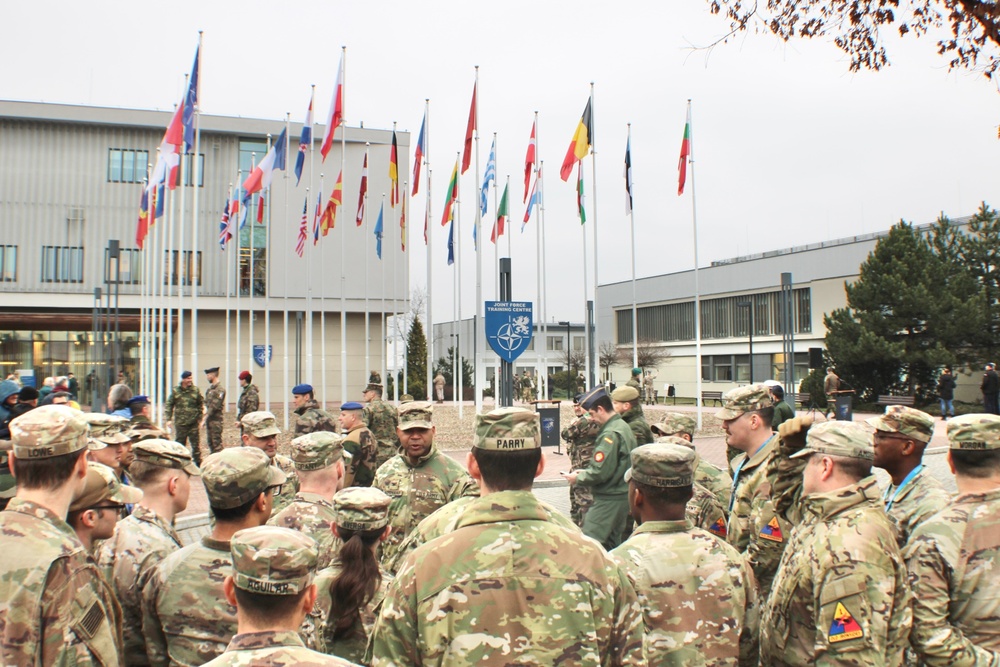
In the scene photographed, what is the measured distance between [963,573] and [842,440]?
775 millimetres

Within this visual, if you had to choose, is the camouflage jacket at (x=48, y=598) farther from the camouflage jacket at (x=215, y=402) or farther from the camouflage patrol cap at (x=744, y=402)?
the camouflage jacket at (x=215, y=402)

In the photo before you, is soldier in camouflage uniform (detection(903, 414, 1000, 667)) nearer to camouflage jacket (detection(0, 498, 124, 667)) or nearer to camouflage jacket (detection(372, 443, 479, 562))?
camouflage jacket (detection(372, 443, 479, 562))

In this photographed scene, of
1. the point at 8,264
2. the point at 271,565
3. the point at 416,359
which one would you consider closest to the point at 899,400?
the point at 416,359

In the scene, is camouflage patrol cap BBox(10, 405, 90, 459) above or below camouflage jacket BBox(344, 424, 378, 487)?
above

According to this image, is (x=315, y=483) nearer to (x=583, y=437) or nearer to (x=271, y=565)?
(x=271, y=565)

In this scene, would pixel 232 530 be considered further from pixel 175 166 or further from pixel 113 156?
pixel 113 156

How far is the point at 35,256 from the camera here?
136ft

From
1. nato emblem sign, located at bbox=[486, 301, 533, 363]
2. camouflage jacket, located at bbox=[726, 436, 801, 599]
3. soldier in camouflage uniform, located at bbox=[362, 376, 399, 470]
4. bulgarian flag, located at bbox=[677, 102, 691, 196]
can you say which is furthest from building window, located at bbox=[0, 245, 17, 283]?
camouflage jacket, located at bbox=[726, 436, 801, 599]

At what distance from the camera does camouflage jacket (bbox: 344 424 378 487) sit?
27.7ft

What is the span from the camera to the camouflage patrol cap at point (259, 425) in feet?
22.4

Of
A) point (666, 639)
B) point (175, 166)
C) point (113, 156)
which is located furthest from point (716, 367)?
point (666, 639)

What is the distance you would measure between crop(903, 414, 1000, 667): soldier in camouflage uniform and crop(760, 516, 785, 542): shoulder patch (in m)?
0.94

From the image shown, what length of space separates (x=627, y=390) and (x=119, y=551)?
5.59 m

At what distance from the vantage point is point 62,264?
4181 cm
